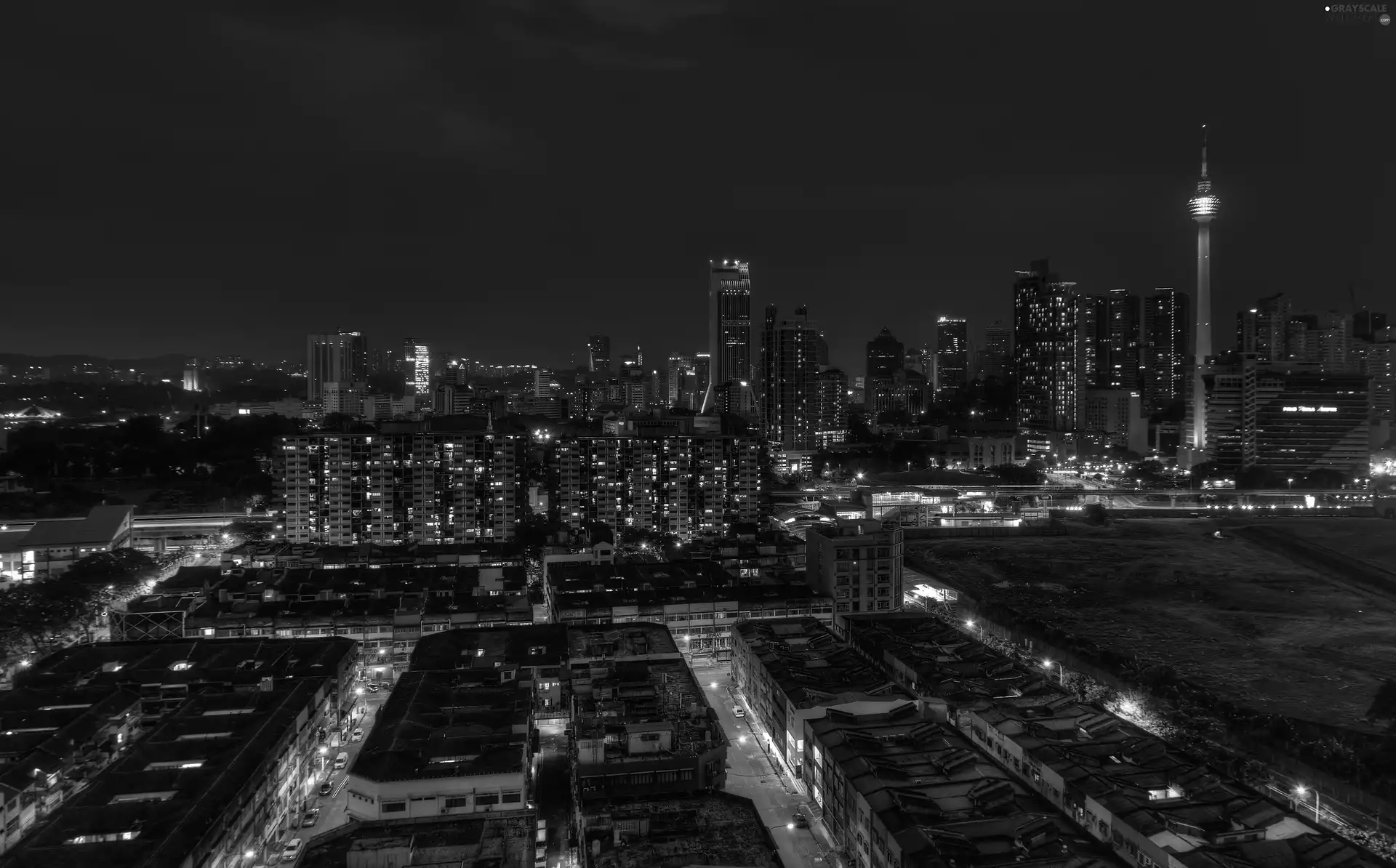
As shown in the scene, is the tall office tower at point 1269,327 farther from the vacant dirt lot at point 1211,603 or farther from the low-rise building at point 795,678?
the low-rise building at point 795,678

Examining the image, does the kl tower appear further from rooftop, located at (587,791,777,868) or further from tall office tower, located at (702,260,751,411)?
rooftop, located at (587,791,777,868)

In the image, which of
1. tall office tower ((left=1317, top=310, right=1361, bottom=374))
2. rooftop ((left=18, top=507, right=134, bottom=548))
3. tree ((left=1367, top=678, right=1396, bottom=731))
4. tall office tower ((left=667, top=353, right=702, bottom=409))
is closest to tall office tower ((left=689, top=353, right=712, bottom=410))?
tall office tower ((left=667, top=353, right=702, bottom=409))

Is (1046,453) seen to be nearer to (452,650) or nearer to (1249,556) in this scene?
(1249,556)

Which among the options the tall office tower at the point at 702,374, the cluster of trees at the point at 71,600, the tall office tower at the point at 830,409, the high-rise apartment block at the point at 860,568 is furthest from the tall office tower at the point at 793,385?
the cluster of trees at the point at 71,600

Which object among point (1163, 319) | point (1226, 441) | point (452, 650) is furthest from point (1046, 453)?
point (452, 650)

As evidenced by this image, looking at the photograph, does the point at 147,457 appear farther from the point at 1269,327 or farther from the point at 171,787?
the point at 1269,327

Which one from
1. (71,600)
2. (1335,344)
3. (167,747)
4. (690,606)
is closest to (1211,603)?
(690,606)

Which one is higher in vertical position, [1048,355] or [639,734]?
[1048,355]
